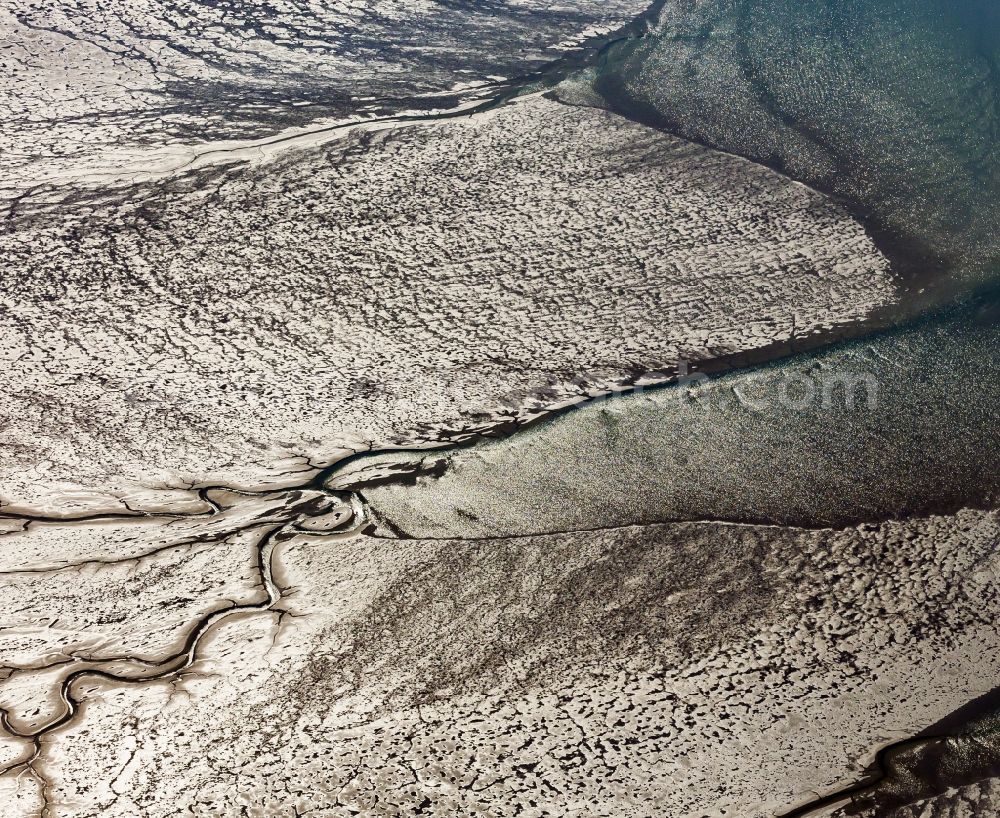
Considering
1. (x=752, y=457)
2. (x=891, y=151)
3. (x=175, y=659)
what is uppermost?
(x=891, y=151)

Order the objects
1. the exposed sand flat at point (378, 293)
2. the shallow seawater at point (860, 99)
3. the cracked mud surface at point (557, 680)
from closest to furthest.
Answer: the cracked mud surface at point (557, 680) < the exposed sand flat at point (378, 293) < the shallow seawater at point (860, 99)

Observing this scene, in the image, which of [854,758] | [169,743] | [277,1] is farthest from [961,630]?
[277,1]

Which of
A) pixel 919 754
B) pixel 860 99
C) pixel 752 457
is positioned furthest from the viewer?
pixel 860 99

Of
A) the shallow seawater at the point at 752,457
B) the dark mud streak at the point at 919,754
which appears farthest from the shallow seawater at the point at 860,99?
the dark mud streak at the point at 919,754

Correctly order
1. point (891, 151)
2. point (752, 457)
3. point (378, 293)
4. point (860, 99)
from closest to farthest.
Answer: point (752, 457)
point (378, 293)
point (891, 151)
point (860, 99)

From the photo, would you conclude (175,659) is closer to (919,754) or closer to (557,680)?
(557,680)

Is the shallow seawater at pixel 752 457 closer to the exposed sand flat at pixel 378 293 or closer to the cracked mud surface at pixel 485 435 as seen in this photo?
the cracked mud surface at pixel 485 435

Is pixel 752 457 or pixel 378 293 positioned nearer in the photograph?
pixel 752 457

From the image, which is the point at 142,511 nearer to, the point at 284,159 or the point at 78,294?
the point at 78,294

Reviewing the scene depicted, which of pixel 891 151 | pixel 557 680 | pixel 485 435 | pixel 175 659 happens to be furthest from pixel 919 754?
pixel 891 151

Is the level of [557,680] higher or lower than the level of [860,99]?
lower

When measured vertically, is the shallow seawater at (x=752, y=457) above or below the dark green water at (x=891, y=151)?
below

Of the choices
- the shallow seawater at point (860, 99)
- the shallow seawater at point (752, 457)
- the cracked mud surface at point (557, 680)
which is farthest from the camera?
the shallow seawater at point (860, 99)
